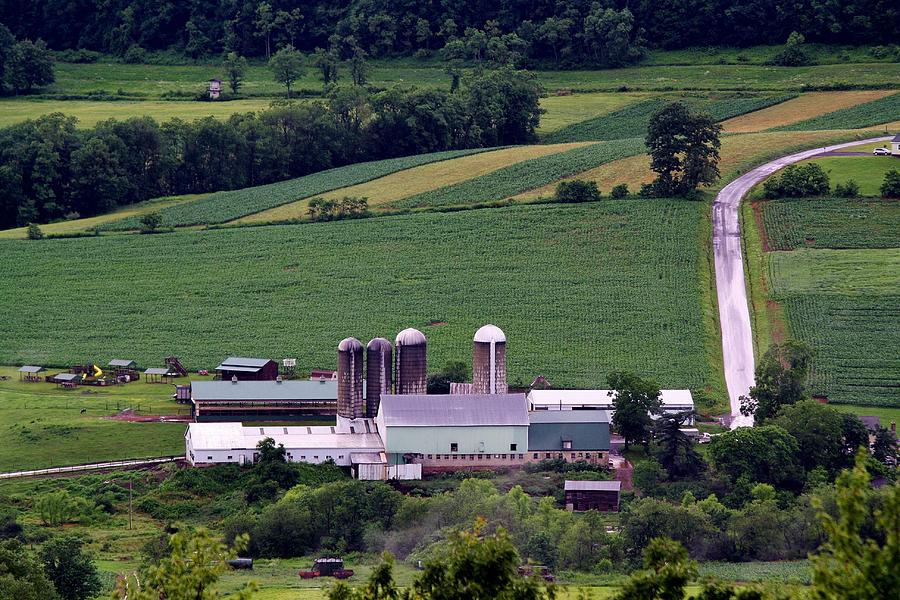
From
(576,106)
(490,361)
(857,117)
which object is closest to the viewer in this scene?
(490,361)

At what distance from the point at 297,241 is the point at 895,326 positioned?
43.9m

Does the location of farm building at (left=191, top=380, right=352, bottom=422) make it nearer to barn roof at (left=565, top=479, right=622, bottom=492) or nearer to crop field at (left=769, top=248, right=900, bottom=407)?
barn roof at (left=565, top=479, right=622, bottom=492)

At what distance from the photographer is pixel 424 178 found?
13500 centimetres

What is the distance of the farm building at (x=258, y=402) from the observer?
8544cm

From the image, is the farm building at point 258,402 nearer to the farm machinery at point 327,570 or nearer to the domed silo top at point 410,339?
the domed silo top at point 410,339

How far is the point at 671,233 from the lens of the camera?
114312 mm

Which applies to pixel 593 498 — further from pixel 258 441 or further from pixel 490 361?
pixel 258 441

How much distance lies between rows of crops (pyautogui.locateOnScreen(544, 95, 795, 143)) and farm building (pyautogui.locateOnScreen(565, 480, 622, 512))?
79.0 m

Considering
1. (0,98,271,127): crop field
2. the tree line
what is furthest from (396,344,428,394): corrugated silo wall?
(0,98,271,127): crop field

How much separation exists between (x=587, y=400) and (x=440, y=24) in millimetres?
102648

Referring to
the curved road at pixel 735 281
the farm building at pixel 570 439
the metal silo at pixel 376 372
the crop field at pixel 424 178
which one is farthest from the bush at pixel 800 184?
the metal silo at pixel 376 372

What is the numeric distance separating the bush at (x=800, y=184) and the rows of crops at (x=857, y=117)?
72.5 feet

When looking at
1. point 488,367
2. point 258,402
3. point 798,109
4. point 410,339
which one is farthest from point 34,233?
point 798,109

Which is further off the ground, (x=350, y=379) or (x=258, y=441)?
(x=350, y=379)
